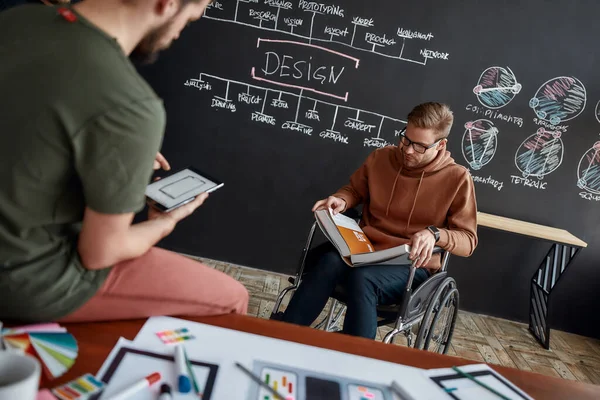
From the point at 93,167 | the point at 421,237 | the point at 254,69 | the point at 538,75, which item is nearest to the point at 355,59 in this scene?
the point at 254,69

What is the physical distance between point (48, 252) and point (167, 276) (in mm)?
223

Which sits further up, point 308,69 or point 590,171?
point 308,69

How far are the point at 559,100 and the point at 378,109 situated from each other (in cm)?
103

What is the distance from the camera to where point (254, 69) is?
2.76 m

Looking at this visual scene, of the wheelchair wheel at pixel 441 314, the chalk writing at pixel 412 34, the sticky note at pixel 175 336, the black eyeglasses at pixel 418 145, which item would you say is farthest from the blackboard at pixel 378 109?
the sticky note at pixel 175 336

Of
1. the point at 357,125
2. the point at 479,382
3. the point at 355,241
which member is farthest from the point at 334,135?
the point at 479,382

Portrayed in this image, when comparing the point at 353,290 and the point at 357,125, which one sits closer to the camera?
the point at 353,290

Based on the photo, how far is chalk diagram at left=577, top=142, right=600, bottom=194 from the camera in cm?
280

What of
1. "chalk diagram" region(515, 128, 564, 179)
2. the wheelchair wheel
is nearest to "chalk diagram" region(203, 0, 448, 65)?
"chalk diagram" region(515, 128, 564, 179)

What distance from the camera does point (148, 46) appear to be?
2.73 feet

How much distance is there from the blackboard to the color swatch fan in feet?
6.98

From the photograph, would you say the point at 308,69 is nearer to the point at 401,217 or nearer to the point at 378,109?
the point at 378,109

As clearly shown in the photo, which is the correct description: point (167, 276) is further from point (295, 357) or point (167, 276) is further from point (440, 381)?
point (440, 381)

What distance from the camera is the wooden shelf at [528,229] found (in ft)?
8.52
